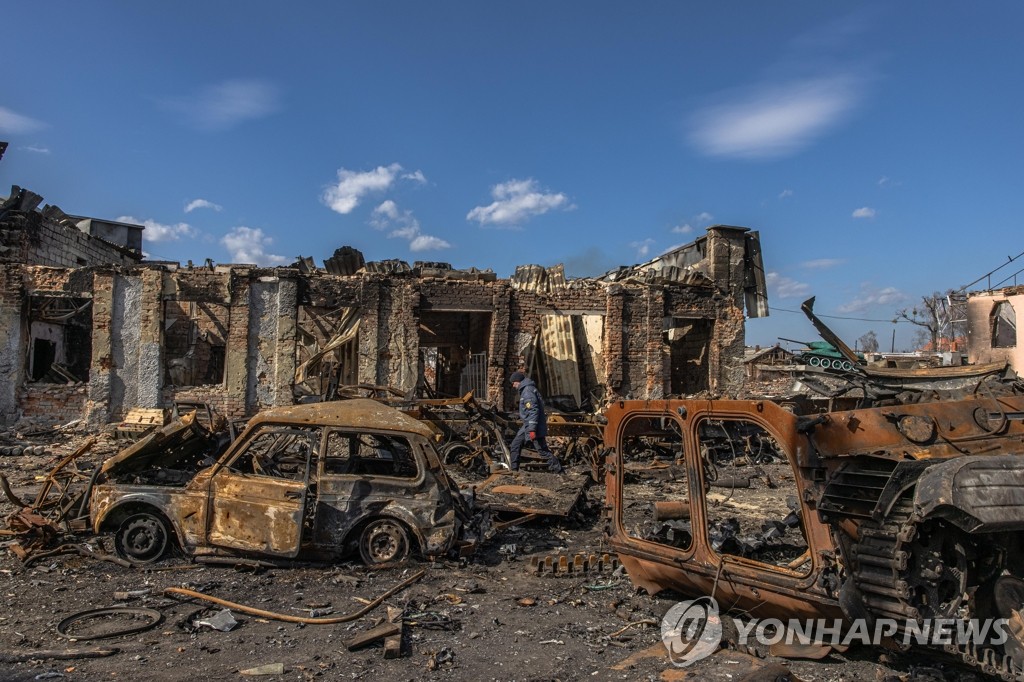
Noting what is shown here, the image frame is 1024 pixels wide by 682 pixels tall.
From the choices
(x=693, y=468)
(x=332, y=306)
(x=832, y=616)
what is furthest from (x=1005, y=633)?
(x=332, y=306)

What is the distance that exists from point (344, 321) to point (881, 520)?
1378cm

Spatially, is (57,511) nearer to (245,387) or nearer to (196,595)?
(196,595)

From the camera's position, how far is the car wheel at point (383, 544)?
6.55 meters

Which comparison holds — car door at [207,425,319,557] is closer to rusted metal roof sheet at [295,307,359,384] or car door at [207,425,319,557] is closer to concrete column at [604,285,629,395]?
rusted metal roof sheet at [295,307,359,384]

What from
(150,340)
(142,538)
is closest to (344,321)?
(150,340)

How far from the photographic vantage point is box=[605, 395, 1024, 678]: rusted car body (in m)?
3.50

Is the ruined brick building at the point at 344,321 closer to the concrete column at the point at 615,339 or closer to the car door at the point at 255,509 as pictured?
the concrete column at the point at 615,339

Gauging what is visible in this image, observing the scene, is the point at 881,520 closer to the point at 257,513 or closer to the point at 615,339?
the point at 257,513


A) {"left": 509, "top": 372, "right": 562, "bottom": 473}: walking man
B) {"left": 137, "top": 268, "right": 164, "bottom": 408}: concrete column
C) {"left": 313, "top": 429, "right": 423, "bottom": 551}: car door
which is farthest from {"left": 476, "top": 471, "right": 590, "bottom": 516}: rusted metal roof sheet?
{"left": 137, "top": 268, "right": 164, "bottom": 408}: concrete column

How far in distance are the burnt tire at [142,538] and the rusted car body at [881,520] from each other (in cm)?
425

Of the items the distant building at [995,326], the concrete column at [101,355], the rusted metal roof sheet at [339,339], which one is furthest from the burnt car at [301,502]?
the distant building at [995,326]

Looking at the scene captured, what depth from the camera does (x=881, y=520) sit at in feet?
12.1

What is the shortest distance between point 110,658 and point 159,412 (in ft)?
39.5

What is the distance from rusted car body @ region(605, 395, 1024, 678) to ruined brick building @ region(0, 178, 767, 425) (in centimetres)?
1036
